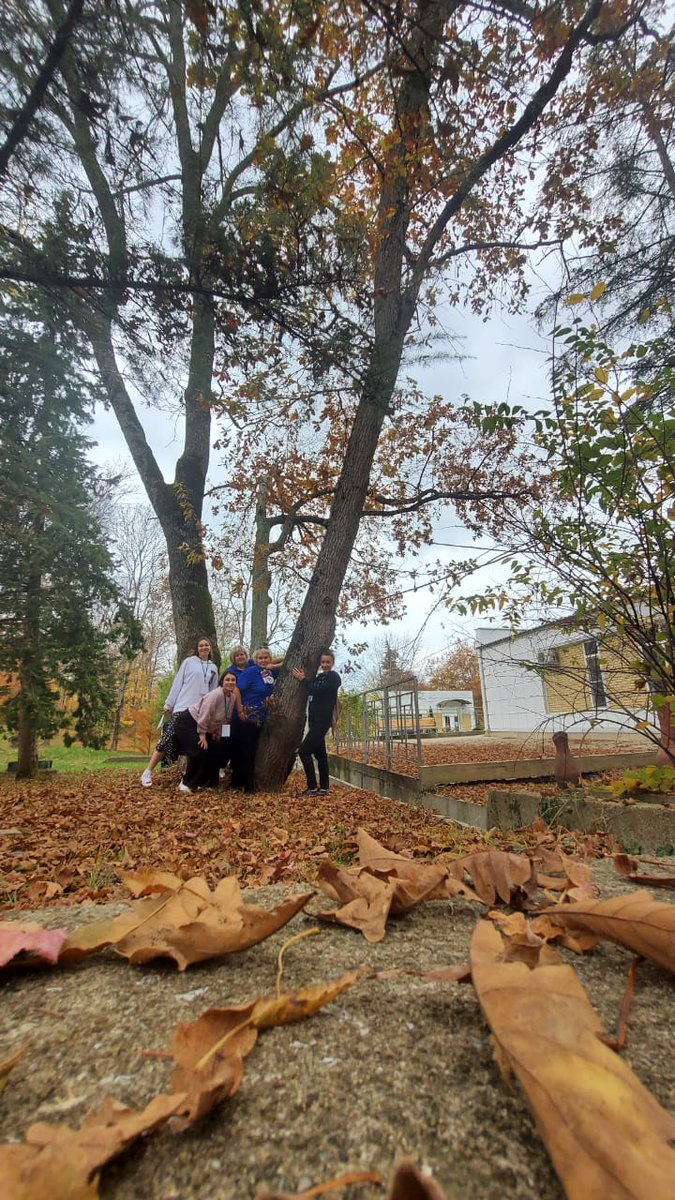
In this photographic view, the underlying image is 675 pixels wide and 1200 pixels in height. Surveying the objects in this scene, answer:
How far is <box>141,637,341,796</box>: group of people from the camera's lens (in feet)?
20.4

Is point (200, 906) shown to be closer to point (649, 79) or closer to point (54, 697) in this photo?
point (649, 79)

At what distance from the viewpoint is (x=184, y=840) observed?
3.06 m

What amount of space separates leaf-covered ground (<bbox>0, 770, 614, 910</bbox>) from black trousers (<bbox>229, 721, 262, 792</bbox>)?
488 millimetres

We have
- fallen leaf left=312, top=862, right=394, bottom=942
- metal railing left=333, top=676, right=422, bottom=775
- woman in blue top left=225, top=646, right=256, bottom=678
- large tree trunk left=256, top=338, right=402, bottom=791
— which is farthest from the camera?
metal railing left=333, top=676, right=422, bottom=775

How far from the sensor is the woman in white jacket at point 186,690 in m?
6.40

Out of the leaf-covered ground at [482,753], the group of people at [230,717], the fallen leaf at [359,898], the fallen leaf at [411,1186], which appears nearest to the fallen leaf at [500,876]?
the fallen leaf at [359,898]

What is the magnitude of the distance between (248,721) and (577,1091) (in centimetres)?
597

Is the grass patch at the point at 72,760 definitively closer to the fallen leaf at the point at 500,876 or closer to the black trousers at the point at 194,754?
the black trousers at the point at 194,754

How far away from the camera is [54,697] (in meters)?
9.49

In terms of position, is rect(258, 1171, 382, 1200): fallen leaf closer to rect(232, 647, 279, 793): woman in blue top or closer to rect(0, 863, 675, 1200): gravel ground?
rect(0, 863, 675, 1200): gravel ground

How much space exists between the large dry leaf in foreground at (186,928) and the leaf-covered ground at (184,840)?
0.62m

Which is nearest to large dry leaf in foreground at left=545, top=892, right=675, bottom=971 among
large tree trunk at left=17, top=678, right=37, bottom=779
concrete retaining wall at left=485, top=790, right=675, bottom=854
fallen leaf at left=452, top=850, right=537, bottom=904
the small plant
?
fallen leaf at left=452, top=850, right=537, bottom=904

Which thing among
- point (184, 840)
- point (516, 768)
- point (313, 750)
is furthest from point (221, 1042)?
point (516, 768)

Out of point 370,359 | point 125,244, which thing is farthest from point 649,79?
point 125,244
